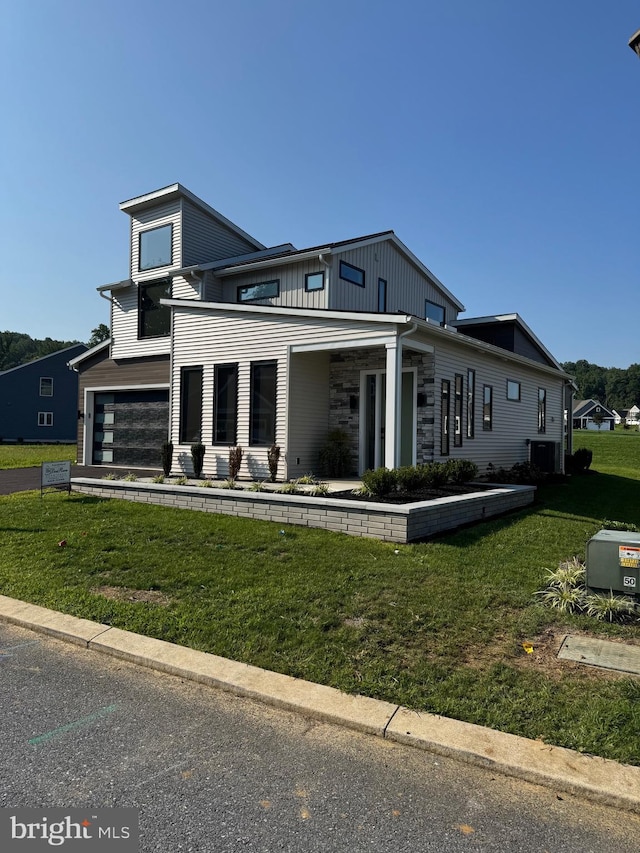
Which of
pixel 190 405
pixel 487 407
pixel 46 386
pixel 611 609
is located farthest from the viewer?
pixel 46 386

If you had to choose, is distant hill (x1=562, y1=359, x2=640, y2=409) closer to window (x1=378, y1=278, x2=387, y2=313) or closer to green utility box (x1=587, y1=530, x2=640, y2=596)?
window (x1=378, y1=278, x2=387, y2=313)

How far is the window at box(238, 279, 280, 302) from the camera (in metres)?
14.2

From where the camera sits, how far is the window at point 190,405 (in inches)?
509

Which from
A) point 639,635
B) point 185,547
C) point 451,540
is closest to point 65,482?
point 185,547

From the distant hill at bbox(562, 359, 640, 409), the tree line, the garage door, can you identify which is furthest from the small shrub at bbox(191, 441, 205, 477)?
the distant hill at bbox(562, 359, 640, 409)

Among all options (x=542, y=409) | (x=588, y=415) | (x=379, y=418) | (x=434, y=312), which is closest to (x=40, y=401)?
(x=434, y=312)

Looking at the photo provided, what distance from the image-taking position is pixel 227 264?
15562mm

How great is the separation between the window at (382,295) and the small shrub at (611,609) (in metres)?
11.3

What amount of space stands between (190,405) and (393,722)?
1092 centimetres

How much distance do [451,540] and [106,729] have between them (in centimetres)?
501

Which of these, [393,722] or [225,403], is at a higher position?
[225,403]

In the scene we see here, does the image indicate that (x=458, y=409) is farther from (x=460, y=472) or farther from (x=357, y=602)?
(x=357, y=602)

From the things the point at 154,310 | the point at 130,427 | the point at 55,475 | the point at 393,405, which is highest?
the point at 154,310

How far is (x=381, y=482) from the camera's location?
318 inches
